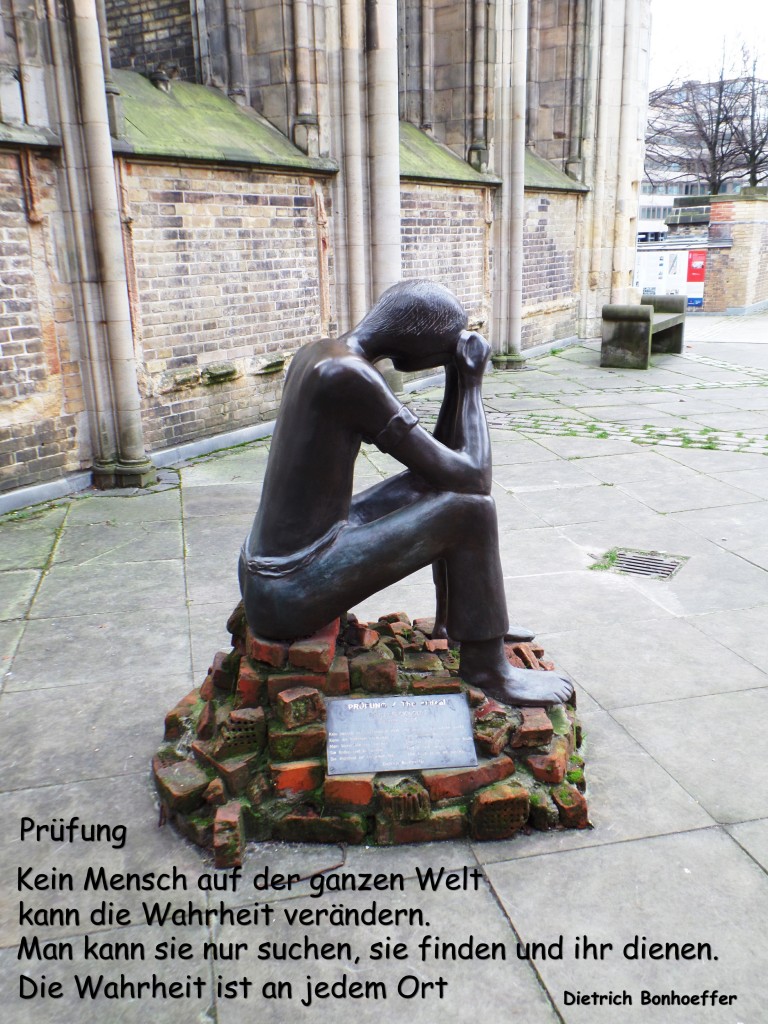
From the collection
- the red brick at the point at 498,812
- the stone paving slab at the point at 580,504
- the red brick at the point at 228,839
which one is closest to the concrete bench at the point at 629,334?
the stone paving slab at the point at 580,504

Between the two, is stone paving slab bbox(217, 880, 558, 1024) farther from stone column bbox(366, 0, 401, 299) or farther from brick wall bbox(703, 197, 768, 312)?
brick wall bbox(703, 197, 768, 312)

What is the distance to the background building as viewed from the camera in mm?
7059

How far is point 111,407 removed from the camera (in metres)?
7.68

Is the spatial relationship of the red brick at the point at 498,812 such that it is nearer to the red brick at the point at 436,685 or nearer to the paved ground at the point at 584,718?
the paved ground at the point at 584,718

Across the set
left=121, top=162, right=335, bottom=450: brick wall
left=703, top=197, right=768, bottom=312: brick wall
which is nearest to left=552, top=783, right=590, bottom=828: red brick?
left=121, top=162, right=335, bottom=450: brick wall

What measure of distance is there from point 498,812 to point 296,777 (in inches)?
27.0

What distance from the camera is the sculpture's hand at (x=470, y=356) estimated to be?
326cm

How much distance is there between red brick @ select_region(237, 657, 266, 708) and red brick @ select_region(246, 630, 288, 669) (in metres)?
0.06

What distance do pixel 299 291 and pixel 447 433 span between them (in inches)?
283

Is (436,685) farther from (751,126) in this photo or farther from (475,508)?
(751,126)

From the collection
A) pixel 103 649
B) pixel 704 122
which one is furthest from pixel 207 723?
pixel 704 122

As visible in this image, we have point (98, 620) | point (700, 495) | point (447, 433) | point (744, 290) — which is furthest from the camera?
point (744, 290)

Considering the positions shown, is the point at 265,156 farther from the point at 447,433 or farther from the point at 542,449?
the point at 447,433

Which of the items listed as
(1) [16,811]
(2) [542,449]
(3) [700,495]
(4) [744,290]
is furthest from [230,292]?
(4) [744,290]
